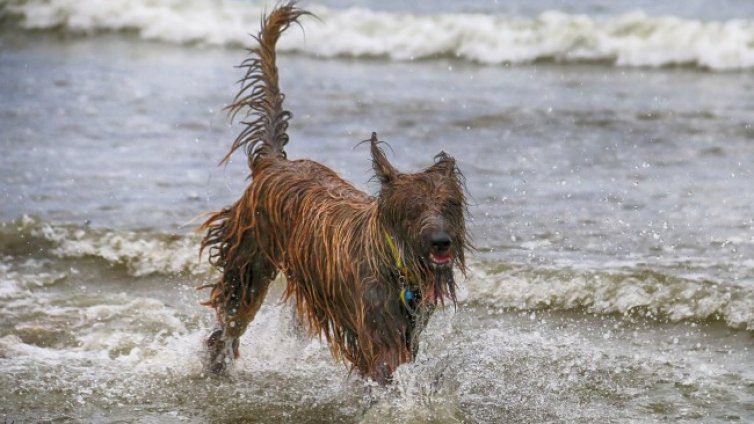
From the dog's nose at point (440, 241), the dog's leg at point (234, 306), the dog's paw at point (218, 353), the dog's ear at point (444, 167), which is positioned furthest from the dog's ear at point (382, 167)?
the dog's paw at point (218, 353)

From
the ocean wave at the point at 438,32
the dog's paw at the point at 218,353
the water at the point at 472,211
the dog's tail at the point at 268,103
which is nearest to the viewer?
the water at the point at 472,211

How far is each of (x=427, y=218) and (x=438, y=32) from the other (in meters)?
15.0

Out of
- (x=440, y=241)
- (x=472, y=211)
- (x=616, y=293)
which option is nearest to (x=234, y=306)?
(x=440, y=241)

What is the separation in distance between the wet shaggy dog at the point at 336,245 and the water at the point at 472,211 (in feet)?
0.98

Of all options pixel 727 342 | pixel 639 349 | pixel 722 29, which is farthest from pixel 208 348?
pixel 722 29

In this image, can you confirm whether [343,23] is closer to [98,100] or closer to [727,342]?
[98,100]

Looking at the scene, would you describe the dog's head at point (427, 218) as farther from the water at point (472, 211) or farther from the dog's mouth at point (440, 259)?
the water at point (472, 211)

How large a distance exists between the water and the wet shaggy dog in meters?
0.30

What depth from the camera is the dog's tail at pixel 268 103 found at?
7215 millimetres

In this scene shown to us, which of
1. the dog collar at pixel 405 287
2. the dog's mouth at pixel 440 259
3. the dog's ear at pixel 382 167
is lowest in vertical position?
the dog collar at pixel 405 287

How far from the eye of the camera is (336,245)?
6.26 metres

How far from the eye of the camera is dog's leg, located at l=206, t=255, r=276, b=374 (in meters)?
→ 7.11

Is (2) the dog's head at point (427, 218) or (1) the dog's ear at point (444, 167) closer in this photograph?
(2) the dog's head at point (427, 218)

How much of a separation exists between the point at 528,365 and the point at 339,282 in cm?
167
